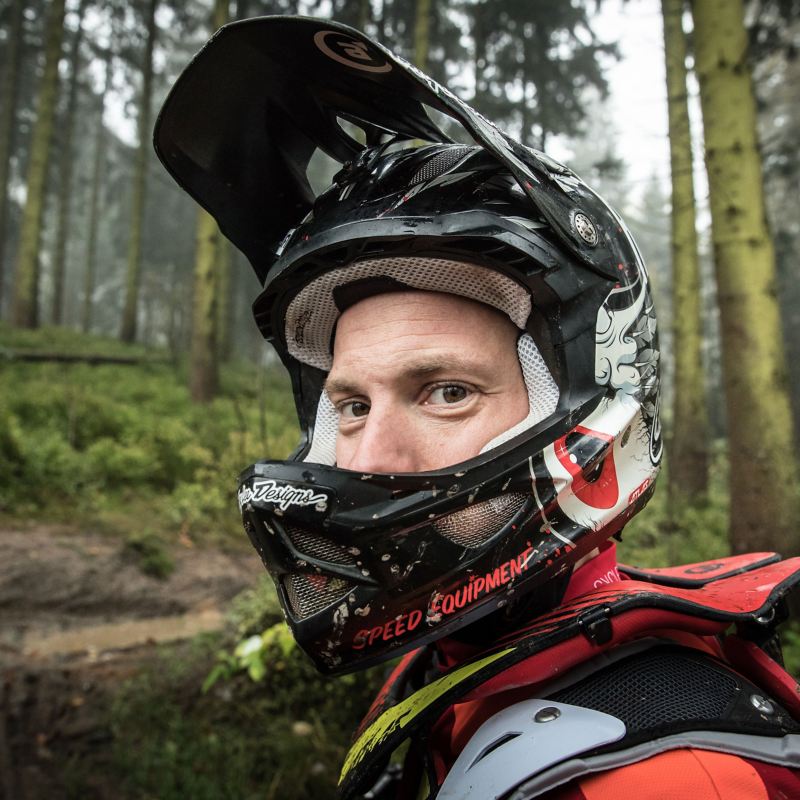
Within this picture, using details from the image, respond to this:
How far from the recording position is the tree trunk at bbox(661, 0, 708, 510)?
31.5 feet

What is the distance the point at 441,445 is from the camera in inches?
66.1

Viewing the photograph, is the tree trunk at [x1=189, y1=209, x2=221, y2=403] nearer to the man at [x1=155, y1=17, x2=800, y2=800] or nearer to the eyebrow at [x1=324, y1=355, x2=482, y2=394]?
the man at [x1=155, y1=17, x2=800, y2=800]

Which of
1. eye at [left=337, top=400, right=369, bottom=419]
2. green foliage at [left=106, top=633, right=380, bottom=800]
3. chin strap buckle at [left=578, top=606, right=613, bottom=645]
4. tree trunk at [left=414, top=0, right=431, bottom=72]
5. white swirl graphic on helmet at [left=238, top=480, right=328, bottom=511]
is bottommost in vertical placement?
green foliage at [left=106, top=633, right=380, bottom=800]

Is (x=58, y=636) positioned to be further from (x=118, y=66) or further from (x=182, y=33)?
(x=118, y=66)

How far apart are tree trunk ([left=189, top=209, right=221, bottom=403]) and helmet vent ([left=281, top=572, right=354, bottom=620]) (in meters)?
→ 11.3

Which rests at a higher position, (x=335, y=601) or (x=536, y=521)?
(x=536, y=521)

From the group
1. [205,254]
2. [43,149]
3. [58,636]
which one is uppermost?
[43,149]

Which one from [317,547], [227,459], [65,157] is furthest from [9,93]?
[317,547]

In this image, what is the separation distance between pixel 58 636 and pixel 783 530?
17.9 feet

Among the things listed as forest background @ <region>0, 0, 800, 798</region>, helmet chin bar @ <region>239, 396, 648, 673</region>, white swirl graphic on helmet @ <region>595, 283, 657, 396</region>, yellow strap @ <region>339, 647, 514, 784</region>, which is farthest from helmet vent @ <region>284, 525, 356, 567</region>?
forest background @ <region>0, 0, 800, 798</region>

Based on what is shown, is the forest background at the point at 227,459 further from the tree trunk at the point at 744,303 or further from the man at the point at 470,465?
the man at the point at 470,465

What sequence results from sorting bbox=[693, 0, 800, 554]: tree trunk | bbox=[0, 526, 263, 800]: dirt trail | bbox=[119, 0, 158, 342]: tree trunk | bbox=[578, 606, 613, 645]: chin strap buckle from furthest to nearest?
bbox=[119, 0, 158, 342]: tree trunk
bbox=[693, 0, 800, 554]: tree trunk
bbox=[0, 526, 263, 800]: dirt trail
bbox=[578, 606, 613, 645]: chin strap buckle

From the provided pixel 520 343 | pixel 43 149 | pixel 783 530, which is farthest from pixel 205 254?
pixel 520 343

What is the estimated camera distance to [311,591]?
160 cm
